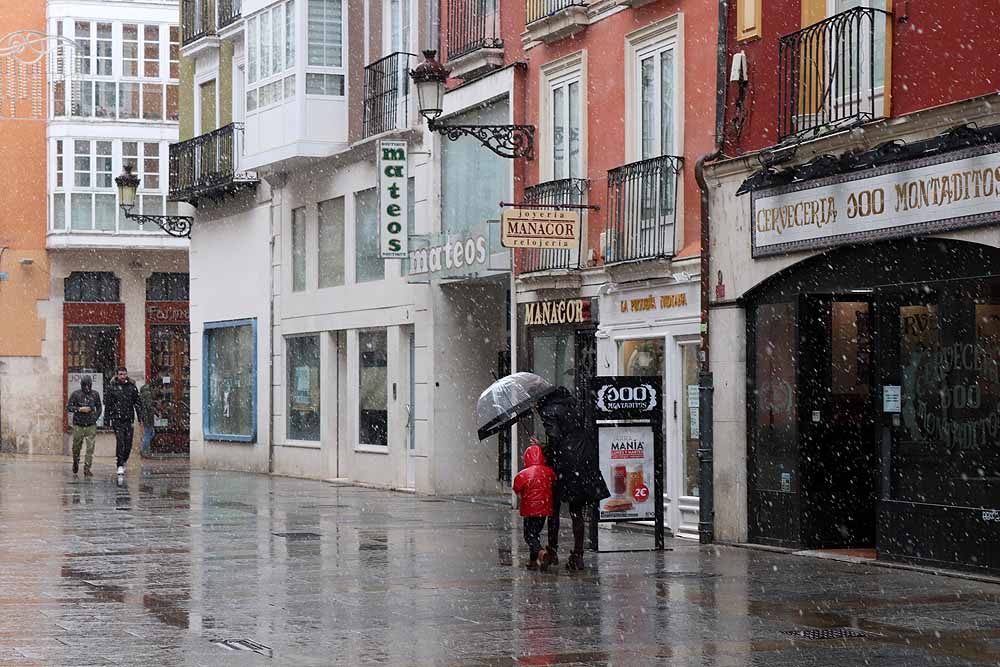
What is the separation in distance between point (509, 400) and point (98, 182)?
30.0m

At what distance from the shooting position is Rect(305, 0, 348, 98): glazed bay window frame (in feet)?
98.5

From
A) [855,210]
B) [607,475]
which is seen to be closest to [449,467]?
[607,475]

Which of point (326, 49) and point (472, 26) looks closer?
point (472, 26)

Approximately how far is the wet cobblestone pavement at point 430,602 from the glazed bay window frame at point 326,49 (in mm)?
11205

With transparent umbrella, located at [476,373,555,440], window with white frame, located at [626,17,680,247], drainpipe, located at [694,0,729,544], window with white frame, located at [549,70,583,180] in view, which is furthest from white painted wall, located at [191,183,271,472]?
transparent umbrella, located at [476,373,555,440]

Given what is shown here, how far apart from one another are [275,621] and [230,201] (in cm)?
2467

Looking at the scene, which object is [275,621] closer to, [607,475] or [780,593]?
[780,593]

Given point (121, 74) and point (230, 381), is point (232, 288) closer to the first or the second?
point (230, 381)

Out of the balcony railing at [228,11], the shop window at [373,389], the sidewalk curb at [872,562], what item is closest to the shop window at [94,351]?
the balcony railing at [228,11]

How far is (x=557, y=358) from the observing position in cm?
2306

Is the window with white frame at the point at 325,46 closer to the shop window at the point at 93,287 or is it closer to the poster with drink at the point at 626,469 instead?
the poster with drink at the point at 626,469

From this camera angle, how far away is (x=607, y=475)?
17.1m

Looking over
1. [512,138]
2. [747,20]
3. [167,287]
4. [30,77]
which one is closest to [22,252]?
[167,287]

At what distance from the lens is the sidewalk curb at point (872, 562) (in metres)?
14.3
